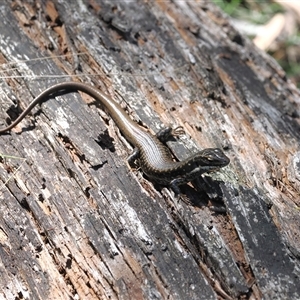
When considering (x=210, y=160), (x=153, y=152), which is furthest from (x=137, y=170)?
(x=210, y=160)

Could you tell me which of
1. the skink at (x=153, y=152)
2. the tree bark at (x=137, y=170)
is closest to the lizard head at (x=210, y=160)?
the skink at (x=153, y=152)

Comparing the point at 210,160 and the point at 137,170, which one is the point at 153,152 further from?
the point at 210,160

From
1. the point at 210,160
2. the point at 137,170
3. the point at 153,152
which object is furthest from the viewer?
the point at 153,152

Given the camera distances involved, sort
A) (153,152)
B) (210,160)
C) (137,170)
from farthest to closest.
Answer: (153,152), (137,170), (210,160)

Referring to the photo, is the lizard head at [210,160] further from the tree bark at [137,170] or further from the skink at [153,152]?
the tree bark at [137,170]

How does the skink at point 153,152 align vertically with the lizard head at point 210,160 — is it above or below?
below

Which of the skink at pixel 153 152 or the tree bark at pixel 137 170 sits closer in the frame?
the tree bark at pixel 137 170

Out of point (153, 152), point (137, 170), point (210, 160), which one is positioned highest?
point (210, 160)
